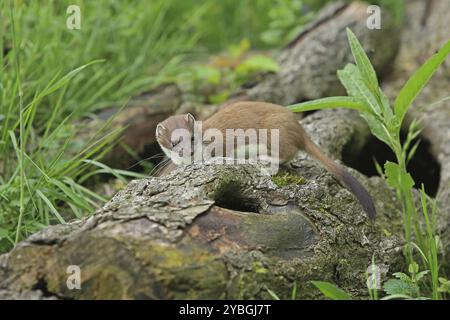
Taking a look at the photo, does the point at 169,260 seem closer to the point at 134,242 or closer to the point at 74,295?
the point at 134,242

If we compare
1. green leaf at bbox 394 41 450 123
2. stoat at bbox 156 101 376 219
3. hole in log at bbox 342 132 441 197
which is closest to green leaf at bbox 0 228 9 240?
stoat at bbox 156 101 376 219

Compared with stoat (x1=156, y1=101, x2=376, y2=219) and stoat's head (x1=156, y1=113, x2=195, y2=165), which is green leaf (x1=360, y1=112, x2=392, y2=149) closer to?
stoat (x1=156, y1=101, x2=376, y2=219)

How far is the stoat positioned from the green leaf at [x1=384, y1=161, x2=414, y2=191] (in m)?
0.58

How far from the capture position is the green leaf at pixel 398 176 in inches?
98.0

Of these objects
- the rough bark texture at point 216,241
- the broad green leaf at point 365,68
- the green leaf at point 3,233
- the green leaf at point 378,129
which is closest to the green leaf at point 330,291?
the rough bark texture at point 216,241

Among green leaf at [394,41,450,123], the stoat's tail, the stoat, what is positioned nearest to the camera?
green leaf at [394,41,450,123]

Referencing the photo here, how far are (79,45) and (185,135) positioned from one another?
64.3 inches

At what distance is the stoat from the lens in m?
3.21

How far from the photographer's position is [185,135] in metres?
3.27

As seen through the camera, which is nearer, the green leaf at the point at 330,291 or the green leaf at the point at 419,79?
the green leaf at the point at 330,291

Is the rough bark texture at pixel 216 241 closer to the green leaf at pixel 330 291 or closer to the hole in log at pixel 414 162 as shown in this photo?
the green leaf at pixel 330 291

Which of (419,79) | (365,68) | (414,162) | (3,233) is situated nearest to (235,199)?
(365,68)

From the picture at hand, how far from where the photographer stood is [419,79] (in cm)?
254

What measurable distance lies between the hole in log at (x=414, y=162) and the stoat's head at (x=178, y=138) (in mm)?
1198
